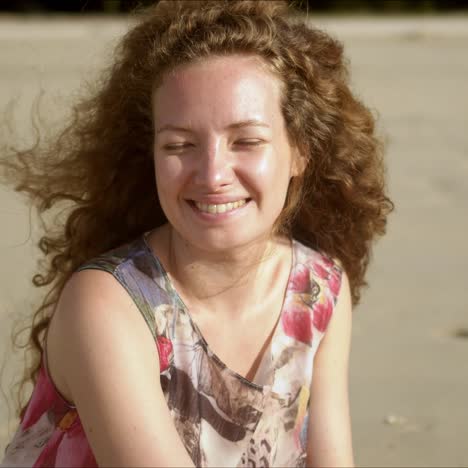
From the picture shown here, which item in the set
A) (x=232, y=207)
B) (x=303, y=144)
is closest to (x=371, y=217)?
(x=303, y=144)

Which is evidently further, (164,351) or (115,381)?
(164,351)

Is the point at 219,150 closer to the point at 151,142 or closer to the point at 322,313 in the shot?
the point at 151,142

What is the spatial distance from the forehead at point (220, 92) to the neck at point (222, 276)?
13.7 inches

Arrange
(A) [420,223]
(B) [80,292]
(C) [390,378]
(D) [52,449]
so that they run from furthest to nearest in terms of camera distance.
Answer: (A) [420,223]
(C) [390,378]
(D) [52,449]
(B) [80,292]

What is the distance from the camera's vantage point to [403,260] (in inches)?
192

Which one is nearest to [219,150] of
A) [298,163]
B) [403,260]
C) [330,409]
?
[298,163]

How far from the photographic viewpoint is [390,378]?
11.8 feet

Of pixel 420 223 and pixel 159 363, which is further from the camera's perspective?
pixel 420 223

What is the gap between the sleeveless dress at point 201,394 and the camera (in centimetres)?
238

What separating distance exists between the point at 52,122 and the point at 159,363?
109 cm

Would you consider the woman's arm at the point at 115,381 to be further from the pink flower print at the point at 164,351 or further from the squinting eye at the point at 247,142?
the squinting eye at the point at 247,142

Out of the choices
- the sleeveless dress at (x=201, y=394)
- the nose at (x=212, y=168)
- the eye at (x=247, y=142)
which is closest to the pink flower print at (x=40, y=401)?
the sleeveless dress at (x=201, y=394)

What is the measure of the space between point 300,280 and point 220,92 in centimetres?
65

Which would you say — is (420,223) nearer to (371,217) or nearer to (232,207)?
(371,217)
